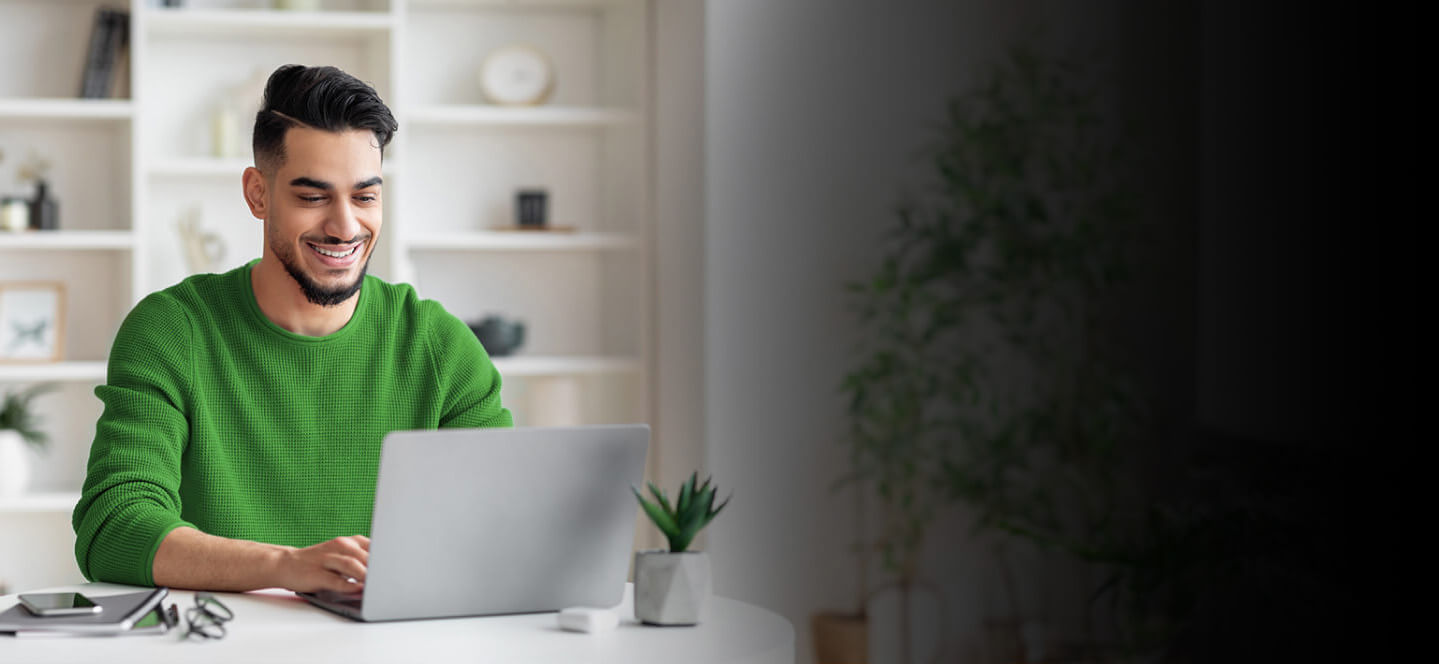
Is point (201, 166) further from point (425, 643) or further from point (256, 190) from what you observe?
point (425, 643)

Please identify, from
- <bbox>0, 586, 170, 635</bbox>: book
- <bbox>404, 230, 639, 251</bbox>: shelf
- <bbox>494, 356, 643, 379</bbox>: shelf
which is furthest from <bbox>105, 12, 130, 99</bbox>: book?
<bbox>0, 586, 170, 635</bbox>: book

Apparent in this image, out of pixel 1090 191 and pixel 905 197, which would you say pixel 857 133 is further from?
pixel 1090 191

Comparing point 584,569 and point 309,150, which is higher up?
point 309,150

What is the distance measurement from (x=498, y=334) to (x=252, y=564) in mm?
2092

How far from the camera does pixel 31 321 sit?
3.19 meters

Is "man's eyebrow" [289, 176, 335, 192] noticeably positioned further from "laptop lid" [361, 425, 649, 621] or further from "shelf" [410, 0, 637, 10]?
"shelf" [410, 0, 637, 10]

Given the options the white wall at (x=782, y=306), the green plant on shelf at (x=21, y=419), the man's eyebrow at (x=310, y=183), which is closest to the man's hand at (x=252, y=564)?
the man's eyebrow at (x=310, y=183)

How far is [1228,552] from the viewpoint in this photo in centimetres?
140

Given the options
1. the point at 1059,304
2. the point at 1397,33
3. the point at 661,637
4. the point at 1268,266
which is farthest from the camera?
the point at 1059,304

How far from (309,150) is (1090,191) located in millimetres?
1478

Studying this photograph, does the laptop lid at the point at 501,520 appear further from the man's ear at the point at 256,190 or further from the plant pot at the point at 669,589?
the man's ear at the point at 256,190

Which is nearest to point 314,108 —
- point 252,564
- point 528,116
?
point 252,564

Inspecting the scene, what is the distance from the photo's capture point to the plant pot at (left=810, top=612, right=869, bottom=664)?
112 inches

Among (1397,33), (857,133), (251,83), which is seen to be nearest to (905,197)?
(857,133)
